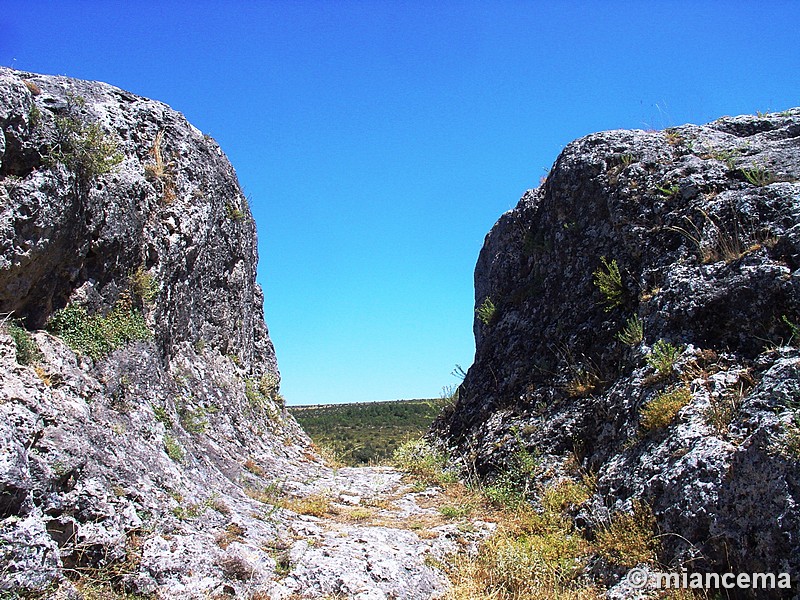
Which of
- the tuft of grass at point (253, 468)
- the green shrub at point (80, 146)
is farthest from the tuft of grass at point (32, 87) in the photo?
the tuft of grass at point (253, 468)

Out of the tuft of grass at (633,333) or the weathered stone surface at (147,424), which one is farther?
the tuft of grass at (633,333)

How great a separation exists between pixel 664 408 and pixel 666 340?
49.3 inches

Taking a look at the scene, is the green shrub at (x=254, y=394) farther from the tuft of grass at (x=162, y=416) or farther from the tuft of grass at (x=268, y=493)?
the tuft of grass at (x=162, y=416)

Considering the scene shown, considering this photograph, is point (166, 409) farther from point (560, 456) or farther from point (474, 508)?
point (560, 456)

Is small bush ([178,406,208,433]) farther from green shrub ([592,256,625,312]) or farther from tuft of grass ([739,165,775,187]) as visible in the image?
tuft of grass ([739,165,775,187])

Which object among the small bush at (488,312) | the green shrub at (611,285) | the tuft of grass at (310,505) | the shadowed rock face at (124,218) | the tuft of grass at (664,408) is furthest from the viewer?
the small bush at (488,312)


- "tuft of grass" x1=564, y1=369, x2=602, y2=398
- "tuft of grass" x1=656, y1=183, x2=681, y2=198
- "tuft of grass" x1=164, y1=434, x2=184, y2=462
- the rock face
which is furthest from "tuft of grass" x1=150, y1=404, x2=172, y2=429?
"tuft of grass" x1=656, y1=183, x2=681, y2=198

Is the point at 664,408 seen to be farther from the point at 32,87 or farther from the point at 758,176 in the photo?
the point at 32,87

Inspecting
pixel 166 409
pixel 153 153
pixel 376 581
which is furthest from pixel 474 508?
pixel 153 153

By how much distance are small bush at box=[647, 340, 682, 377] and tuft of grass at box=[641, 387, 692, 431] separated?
368 mm

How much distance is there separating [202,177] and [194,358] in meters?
3.62

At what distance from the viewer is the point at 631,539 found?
5465 millimetres

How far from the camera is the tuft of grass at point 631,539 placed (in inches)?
208

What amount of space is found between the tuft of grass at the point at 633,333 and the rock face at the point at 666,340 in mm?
33
